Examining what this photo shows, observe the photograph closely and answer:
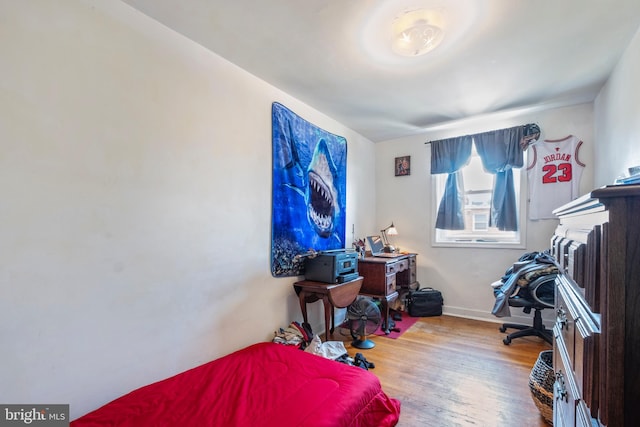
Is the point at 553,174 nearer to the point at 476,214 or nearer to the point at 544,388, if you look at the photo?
the point at 476,214

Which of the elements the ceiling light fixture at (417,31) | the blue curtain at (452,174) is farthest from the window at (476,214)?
the ceiling light fixture at (417,31)

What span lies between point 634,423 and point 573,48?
247 centimetres

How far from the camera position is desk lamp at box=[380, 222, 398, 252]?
3.90 metres

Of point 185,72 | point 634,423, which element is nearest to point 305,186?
point 185,72

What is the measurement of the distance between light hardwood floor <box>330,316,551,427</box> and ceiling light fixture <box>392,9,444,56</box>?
2364 mm

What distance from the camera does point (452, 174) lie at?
380cm

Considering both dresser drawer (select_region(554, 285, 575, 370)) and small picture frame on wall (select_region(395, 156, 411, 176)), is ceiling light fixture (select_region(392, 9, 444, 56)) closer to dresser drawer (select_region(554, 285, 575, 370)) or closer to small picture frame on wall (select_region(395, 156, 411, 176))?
dresser drawer (select_region(554, 285, 575, 370))

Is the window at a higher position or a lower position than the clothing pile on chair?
higher

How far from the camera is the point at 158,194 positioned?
1775 millimetres

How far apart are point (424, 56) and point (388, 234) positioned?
8.11 ft

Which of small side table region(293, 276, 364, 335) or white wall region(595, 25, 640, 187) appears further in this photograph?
small side table region(293, 276, 364, 335)

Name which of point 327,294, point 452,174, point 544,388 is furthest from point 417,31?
point 452,174

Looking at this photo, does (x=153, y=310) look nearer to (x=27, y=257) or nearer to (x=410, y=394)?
(x=27, y=257)

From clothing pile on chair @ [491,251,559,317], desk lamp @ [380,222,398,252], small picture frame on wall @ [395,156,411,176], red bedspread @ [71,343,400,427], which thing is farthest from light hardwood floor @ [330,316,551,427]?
small picture frame on wall @ [395,156,411,176]
